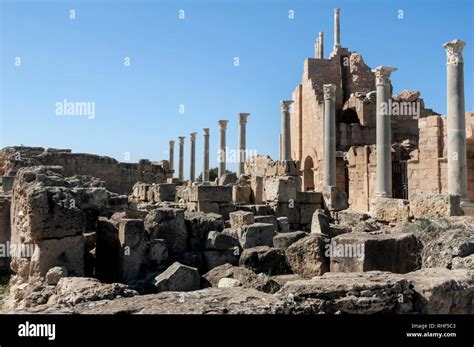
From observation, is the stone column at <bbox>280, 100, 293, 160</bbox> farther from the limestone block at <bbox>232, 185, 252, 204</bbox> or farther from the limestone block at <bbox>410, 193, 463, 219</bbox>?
the limestone block at <bbox>410, 193, 463, 219</bbox>

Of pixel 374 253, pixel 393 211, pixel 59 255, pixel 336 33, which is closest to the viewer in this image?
pixel 374 253

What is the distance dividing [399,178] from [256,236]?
55.9 ft

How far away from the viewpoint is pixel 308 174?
3111 centimetres

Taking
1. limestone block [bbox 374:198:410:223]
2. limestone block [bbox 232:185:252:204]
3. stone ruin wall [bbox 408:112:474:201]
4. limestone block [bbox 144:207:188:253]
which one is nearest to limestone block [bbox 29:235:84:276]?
limestone block [bbox 144:207:188:253]

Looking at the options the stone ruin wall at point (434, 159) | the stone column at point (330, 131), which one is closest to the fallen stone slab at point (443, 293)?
the stone ruin wall at point (434, 159)

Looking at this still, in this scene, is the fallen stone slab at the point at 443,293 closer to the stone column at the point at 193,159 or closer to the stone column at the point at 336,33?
the stone column at the point at 336,33

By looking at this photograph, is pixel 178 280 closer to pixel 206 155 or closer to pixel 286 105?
pixel 286 105

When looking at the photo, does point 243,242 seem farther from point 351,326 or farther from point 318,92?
point 318,92

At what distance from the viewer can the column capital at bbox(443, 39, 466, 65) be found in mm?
14078

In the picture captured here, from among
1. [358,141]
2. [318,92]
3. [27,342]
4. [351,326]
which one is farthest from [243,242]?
[318,92]

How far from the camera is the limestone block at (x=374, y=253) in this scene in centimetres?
600

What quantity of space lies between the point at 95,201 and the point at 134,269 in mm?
3585

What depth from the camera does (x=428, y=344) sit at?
3.88 metres

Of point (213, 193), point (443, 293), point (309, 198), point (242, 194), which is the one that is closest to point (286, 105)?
point (242, 194)
